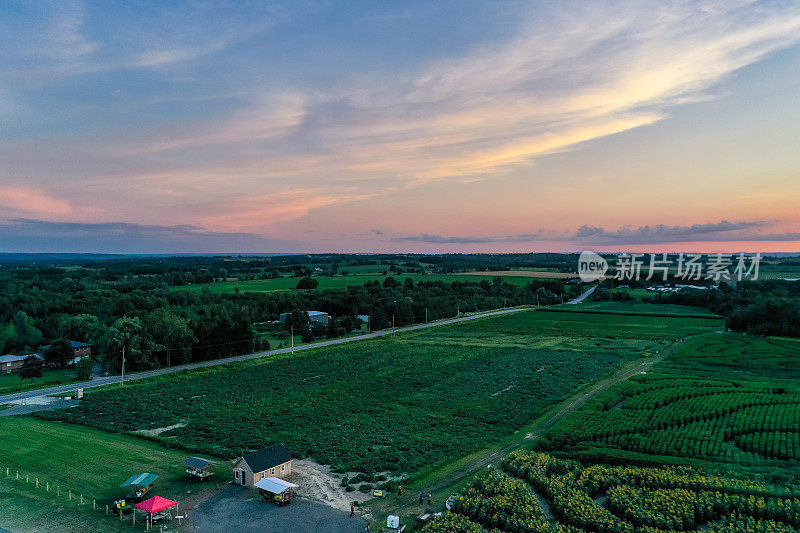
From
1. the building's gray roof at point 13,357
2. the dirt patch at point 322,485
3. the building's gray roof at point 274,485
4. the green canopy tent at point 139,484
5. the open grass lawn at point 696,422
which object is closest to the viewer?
the building's gray roof at point 274,485

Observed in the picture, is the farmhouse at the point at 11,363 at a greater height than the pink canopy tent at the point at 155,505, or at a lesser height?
lesser

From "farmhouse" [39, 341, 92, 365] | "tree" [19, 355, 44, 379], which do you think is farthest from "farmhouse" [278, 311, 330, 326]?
"tree" [19, 355, 44, 379]

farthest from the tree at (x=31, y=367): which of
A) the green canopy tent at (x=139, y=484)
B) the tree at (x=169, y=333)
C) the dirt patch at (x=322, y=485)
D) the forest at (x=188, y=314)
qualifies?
the dirt patch at (x=322, y=485)

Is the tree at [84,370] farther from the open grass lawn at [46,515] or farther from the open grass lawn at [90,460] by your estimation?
the open grass lawn at [46,515]

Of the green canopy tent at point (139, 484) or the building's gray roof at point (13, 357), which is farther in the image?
the building's gray roof at point (13, 357)

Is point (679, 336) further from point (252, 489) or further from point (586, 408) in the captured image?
point (252, 489)

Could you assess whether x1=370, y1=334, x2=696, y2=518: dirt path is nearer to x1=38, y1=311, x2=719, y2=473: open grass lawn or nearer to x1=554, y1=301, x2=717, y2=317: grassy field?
x1=38, y1=311, x2=719, y2=473: open grass lawn

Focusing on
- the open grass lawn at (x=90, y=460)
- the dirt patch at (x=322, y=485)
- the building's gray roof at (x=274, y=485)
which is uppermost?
the building's gray roof at (x=274, y=485)
